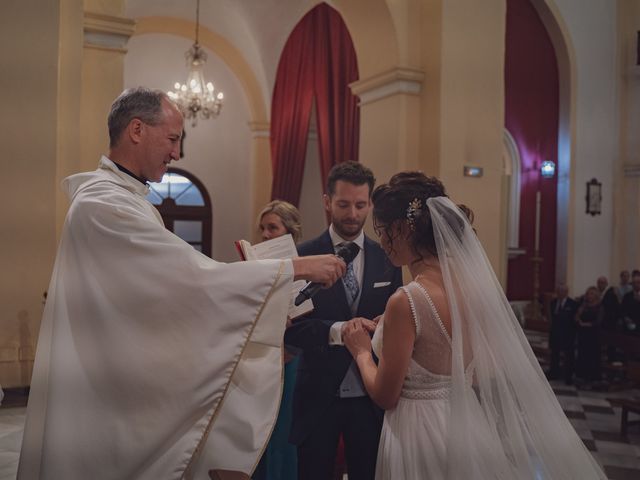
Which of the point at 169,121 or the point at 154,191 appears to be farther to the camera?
the point at 154,191

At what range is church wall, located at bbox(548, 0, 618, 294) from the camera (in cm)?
1062

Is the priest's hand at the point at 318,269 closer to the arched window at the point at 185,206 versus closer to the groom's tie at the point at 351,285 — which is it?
the groom's tie at the point at 351,285

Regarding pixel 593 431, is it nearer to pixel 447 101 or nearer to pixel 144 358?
pixel 447 101

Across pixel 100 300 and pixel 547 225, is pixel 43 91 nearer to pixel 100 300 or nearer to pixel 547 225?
pixel 100 300

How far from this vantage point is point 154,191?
11766mm

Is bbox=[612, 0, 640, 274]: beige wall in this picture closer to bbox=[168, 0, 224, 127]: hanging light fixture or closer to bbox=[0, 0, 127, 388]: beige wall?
bbox=[168, 0, 224, 127]: hanging light fixture

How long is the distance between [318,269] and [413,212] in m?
0.36

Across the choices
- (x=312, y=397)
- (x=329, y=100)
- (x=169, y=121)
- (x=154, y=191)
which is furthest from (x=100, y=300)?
(x=154, y=191)

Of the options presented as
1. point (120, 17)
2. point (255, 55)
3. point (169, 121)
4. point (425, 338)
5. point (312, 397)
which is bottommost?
point (312, 397)

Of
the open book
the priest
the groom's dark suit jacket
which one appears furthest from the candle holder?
the priest

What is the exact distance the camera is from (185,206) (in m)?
12.1

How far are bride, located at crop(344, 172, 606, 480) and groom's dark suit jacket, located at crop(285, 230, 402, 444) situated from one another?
0.26m

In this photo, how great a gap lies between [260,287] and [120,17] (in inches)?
167

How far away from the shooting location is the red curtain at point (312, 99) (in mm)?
9055
